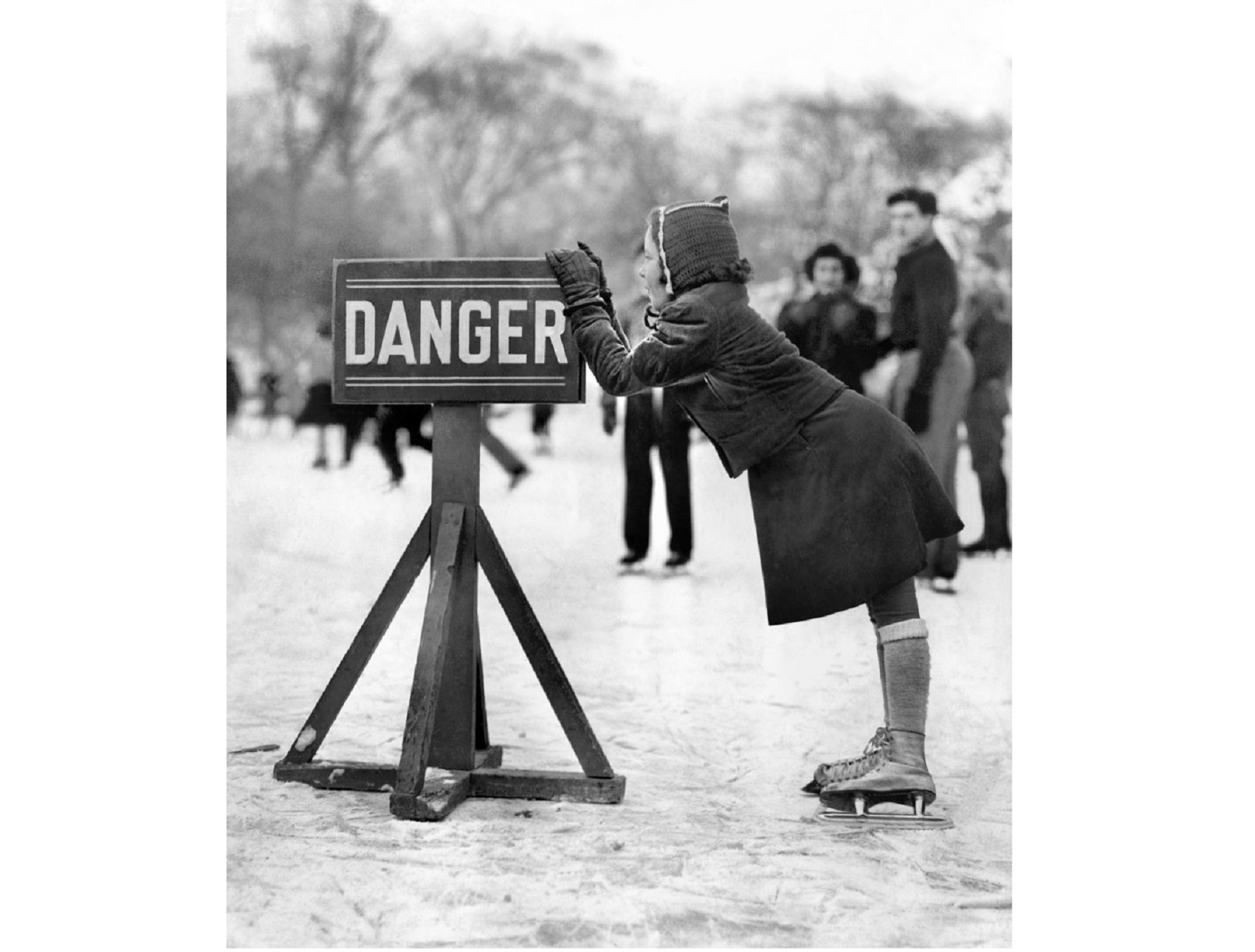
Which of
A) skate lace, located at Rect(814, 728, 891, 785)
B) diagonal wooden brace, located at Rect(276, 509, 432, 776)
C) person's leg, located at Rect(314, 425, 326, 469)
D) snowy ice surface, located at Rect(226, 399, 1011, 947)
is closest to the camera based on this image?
snowy ice surface, located at Rect(226, 399, 1011, 947)

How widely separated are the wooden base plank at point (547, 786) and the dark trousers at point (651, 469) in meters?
0.89

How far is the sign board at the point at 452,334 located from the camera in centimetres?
307

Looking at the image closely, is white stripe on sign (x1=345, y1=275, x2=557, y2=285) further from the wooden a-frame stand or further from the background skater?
the background skater

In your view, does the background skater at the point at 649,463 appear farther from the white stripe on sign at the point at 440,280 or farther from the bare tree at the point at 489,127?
the white stripe on sign at the point at 440,280

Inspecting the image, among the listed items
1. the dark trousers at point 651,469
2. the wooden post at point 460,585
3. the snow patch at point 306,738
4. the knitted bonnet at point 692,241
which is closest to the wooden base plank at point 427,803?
the wooden post at point 460,585

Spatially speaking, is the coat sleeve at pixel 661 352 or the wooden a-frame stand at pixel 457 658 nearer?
the coat sleeve at pixel 661 352

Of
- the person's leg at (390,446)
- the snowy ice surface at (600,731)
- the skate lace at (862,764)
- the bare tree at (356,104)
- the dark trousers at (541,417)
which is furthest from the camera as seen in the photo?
the dark trousers at (541,417)

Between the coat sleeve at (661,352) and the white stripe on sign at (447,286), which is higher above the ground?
the white stripe on sign at (447,286)

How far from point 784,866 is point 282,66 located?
2330 mm

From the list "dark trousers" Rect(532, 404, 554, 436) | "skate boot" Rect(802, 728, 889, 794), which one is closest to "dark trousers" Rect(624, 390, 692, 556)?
"dark trousers" Rect(532, 404, 554, 436)

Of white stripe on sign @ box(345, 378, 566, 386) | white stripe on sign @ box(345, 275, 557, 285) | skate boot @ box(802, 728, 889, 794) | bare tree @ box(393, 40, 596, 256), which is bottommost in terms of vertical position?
skate boot @ box(802, 728, 889, 794)

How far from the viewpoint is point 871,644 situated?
12.0 feet

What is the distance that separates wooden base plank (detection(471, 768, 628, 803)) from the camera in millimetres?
3109

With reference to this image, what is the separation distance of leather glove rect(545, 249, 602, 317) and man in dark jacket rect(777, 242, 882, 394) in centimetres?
107
